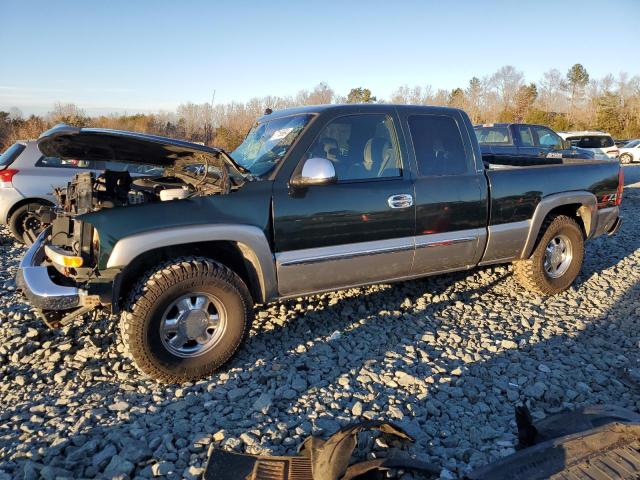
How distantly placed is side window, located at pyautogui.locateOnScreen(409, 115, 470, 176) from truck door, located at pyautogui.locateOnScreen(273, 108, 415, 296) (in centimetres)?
21

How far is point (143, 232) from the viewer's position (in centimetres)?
322

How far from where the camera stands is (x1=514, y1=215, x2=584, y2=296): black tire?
5.05 m

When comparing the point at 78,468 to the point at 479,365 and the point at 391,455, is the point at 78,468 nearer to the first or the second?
the point at 391,455

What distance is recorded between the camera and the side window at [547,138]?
1215 centimetres

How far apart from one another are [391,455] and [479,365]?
1.41m

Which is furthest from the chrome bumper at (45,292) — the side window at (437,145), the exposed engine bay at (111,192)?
the side window at (437,145)

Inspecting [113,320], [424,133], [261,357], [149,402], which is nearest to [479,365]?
[261,357]

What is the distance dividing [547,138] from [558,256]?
8.17 metres

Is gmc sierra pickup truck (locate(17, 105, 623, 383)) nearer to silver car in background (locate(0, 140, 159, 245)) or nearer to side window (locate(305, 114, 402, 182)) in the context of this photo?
side window (locate(305, 114, 402, 182))

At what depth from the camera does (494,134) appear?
12180 millimetres

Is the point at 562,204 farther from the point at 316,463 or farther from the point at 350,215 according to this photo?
the point at 316,463

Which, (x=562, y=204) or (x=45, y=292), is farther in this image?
(x=562, y=204)

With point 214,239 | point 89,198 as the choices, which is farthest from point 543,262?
point 89,198

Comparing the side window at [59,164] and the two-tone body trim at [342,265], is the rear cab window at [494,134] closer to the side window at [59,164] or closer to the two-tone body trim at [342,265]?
the side window at [59,164]
